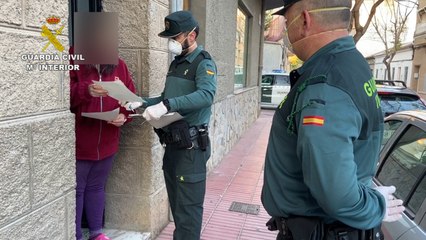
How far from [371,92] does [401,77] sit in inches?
1354

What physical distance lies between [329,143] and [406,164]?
1820 millimetres

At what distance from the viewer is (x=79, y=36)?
275 cm

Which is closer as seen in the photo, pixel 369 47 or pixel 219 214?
pixel 219 214

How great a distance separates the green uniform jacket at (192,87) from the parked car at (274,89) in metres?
14.4

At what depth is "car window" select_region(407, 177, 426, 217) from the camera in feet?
7.77

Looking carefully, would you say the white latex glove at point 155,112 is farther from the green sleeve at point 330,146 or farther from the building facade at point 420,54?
the building facade at point 420,54

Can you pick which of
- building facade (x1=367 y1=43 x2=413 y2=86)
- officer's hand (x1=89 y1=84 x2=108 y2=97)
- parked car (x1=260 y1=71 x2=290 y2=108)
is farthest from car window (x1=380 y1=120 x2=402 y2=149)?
building facade (x1=367 y1=43 x2=413 y2=86)

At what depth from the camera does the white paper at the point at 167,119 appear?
2755 millimetres

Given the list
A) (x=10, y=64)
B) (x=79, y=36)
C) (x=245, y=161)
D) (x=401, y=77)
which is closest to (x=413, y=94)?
(x=245, y=161)

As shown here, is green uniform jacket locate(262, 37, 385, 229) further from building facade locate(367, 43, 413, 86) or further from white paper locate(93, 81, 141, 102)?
building facade locate(367, 43, 413, 86)

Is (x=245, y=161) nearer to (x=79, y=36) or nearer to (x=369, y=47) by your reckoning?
(x=79, y=36)

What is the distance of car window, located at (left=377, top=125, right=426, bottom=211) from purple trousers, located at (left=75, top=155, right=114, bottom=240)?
7.11 feet

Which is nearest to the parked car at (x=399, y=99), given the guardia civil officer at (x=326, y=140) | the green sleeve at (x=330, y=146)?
the guardia civil officer at (x=326, y=140)

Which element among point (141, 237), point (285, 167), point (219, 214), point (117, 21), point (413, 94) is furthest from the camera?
point (413, 94)
